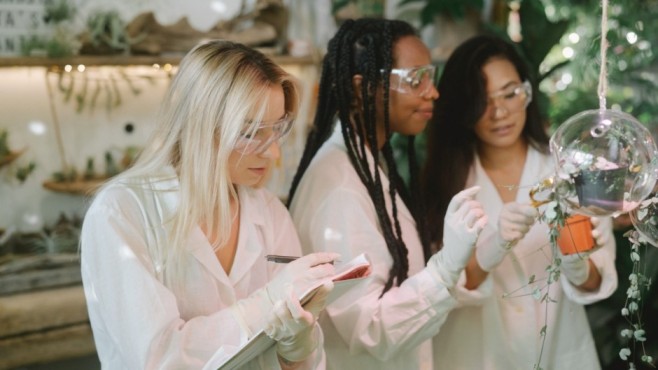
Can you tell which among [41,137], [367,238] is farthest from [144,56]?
[367,238]

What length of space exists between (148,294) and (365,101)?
2.58 ft

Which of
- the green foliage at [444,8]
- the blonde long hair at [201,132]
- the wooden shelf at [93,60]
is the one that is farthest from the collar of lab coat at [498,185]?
the wooden shelf at [93,60]

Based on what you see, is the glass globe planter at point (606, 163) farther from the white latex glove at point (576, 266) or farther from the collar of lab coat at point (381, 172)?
the collar of lab coat at point (381, 172)

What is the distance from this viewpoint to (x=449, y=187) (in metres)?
2.36

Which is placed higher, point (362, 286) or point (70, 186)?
point (362, 286)

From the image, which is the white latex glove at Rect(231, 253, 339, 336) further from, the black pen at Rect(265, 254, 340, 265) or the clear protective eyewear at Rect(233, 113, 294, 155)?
the clear protective eyewear at Rect(233, 113, 294, 155)

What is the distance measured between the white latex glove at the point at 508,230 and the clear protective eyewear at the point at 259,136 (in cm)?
59

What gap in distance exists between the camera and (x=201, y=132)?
1.65 meters

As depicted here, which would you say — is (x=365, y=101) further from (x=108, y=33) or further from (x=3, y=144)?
(x=3, y=144)

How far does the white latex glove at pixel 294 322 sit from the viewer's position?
1.53 meters

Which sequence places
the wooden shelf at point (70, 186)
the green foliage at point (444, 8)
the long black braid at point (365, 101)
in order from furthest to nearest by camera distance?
the green foliage at point (444, 8) < the wooden shelf at point (70, 186) < the long black braid at point (365, 101)

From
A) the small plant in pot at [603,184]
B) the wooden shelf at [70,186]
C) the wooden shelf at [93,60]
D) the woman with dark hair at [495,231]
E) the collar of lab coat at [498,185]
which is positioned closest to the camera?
the small plant in pot at [603,184]

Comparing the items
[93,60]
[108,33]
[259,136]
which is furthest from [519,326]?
[108,33]

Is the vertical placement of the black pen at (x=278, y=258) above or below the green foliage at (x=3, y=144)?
above
